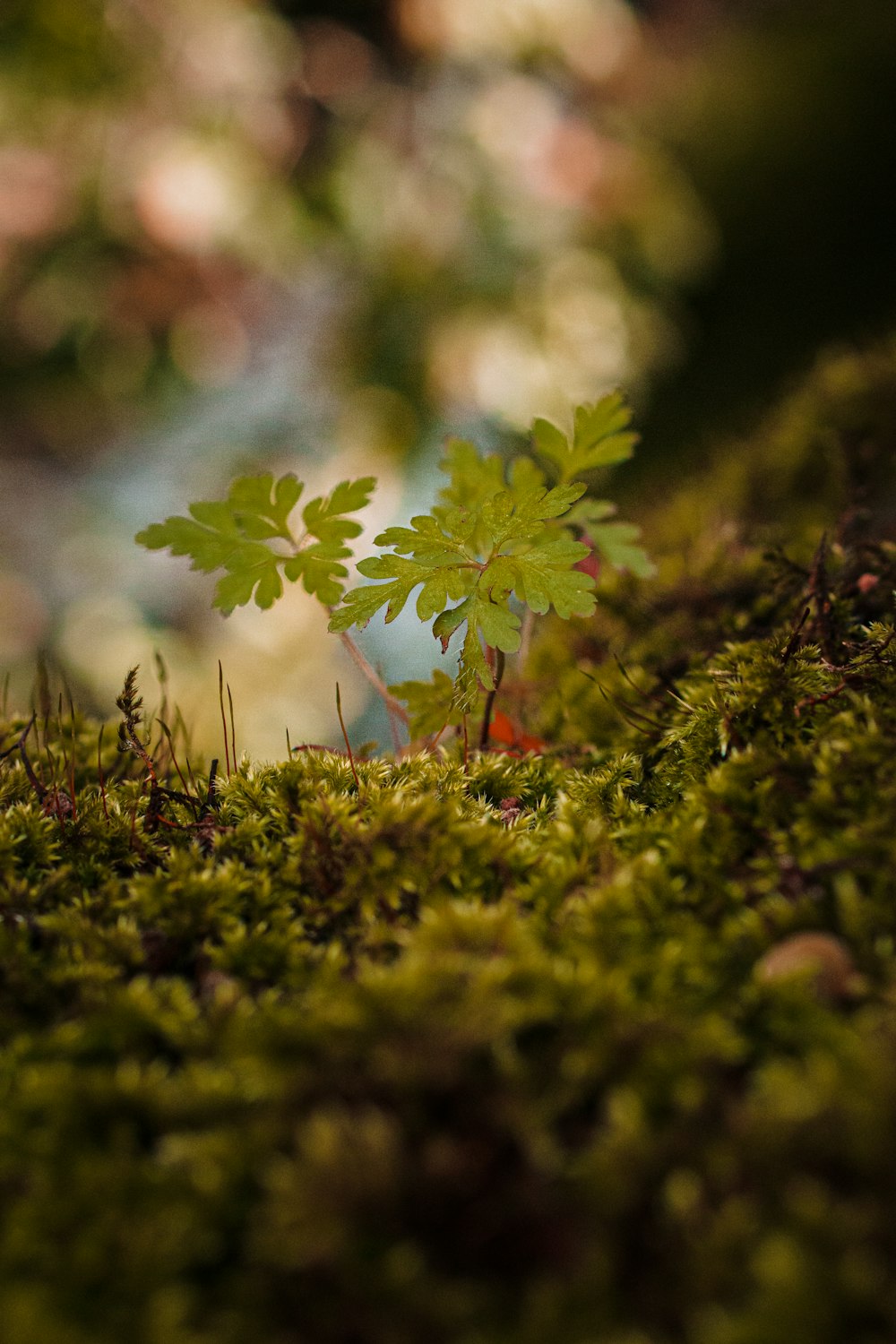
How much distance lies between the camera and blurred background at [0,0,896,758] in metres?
4.09

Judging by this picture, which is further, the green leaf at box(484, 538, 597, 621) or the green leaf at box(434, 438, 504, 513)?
the green leaf at box(434, 438, 504, 513)

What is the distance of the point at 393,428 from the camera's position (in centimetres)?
421

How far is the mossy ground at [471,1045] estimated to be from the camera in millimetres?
624

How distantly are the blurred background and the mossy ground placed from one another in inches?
101

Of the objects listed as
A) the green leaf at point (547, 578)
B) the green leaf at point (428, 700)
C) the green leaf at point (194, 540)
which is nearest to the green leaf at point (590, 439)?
the green leaf at point (547, 578)

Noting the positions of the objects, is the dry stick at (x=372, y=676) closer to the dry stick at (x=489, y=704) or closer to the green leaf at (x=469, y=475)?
the dry stick at (x=489, y=704)

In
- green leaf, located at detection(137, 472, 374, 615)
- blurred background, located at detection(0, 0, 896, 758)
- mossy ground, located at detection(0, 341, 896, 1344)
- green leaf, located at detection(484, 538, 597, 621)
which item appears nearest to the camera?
mossy ground, located at detection(0, 341, 896, 1344)

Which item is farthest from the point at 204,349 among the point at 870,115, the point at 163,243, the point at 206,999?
the point at 206,999

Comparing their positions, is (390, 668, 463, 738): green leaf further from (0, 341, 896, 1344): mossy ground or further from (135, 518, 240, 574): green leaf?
(135, 518, 240, 574): green leaf

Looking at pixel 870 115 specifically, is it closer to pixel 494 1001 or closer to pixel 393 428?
pixel 393 428

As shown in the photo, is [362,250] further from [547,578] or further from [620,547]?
[547,578]

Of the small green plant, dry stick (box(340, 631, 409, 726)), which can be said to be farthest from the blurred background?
the small green plant

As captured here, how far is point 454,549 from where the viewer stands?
52.2 inches

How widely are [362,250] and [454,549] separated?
356cm
